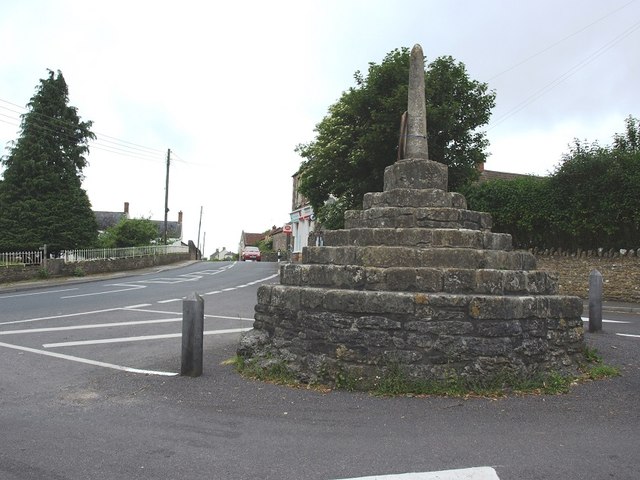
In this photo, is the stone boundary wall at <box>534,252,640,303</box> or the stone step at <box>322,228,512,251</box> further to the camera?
the stone boundary wall at <box>534,252,640,303</box>

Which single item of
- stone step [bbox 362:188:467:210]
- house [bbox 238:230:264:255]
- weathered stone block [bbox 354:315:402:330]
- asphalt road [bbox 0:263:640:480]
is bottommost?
asphalt road [bbox 0:263:640:480]

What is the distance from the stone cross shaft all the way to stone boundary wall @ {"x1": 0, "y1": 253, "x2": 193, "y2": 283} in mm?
20597

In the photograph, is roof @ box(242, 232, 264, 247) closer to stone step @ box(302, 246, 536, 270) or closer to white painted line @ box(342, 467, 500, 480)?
stone step @ box(302, 246, 536, 270)

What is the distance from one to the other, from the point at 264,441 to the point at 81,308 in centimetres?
1050

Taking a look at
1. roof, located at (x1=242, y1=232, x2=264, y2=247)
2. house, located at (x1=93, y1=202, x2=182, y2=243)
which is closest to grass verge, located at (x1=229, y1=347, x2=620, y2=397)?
house, located at (x1=93, y1=202, x2=182, y2=243)

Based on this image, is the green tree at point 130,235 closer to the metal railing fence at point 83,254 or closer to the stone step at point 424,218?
the metal railing fence at point 83,254

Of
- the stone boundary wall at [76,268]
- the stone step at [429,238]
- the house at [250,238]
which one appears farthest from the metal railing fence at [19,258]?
the house at [250,238]

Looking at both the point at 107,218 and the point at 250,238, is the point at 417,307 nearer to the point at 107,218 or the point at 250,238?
the point at 107,218

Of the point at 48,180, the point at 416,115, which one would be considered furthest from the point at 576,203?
the point at 48,180

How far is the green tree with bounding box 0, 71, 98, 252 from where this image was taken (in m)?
31.9

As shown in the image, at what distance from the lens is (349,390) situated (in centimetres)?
523

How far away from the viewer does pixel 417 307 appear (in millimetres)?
5227

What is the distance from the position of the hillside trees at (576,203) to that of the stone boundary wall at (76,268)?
64.2 feet

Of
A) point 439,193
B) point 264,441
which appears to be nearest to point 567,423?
point 264,441
